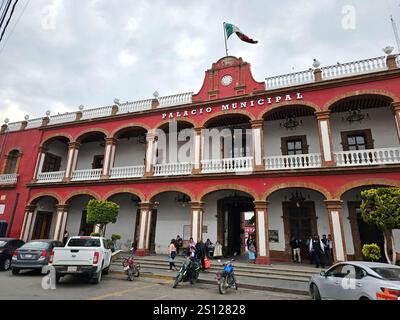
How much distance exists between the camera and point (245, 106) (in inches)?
591

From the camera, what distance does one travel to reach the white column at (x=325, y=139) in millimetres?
12516

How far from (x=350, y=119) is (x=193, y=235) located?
36.2ft

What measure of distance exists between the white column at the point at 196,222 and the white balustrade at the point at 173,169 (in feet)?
7.00

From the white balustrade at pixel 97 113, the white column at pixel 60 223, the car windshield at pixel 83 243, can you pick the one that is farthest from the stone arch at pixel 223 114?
the white column at pixel 60 223

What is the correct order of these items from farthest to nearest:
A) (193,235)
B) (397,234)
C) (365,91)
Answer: (193,235) < (365,91) < (397,234)

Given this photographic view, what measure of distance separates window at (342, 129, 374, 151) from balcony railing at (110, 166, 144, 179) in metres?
12.5

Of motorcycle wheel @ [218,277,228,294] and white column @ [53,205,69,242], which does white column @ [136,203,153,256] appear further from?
motorcycle wheel @ [218,277,228,294]

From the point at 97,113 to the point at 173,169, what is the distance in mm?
8294

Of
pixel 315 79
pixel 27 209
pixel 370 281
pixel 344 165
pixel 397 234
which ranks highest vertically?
pixel 315 79

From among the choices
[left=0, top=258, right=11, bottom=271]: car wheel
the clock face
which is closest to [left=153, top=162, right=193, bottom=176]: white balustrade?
the clock face

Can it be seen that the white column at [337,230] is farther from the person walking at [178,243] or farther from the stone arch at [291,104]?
the person walking at [178,243]

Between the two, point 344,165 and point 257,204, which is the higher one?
point 344,165

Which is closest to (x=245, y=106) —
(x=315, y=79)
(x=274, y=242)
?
(x=315, y=79)

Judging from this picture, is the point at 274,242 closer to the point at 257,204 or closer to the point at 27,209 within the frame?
the point at 257,204
